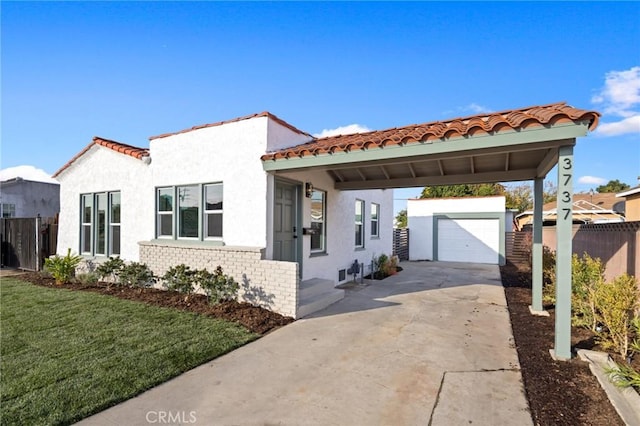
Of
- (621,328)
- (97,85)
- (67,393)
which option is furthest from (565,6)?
(97,85)

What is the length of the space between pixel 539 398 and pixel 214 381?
3.41m

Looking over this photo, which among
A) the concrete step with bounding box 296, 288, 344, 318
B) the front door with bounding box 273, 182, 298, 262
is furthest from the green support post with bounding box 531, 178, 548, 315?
the front door with bounding box 273, 182, 298, 262

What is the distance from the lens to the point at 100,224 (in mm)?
9633

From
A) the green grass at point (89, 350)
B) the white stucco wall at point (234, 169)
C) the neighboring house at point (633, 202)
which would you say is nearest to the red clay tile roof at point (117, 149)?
the white stucco wall at point (234, 169)

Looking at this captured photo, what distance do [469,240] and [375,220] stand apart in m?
6.55

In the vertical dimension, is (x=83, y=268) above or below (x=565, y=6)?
below

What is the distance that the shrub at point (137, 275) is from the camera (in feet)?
25.3

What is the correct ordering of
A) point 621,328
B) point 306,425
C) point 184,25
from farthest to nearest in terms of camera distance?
point 184,25 < point 621,328 < point 306,425

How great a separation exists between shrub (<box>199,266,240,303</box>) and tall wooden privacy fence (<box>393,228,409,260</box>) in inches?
465

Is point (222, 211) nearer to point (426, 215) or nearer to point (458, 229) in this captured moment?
point (426, 215)

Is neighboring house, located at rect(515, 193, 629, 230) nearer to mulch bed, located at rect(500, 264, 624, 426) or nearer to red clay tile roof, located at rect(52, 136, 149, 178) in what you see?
mulch bed, located at rect(500, 264, 624, 426)

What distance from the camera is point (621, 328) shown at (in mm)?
3980

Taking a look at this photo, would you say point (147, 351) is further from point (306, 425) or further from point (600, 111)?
point (600, 111)

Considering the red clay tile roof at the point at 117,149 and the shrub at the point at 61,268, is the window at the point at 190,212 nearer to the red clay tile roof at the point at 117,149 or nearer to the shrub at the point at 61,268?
the red clay tile roof at the point at 117,149
